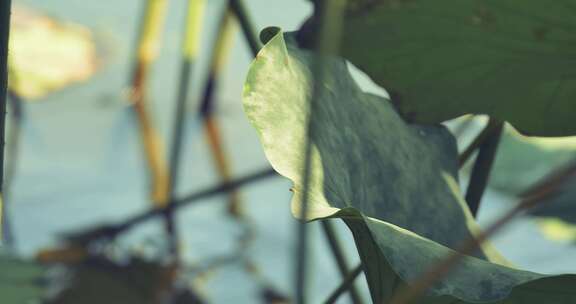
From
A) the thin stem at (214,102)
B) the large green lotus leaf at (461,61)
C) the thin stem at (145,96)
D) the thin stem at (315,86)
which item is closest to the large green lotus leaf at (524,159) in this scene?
the thin stem at (214,102)

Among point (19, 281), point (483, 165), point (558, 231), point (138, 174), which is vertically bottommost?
point (558, 231)

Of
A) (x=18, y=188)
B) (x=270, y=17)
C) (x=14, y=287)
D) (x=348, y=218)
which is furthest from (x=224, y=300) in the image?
(x=270, y=17)

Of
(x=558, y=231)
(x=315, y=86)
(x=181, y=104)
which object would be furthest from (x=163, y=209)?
(x=315, y=86)

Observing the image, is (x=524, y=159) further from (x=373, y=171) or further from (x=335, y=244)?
(x=373, y=171)

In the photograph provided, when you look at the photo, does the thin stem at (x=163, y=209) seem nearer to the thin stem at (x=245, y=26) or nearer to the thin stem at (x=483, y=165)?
the thin stem at (x=245, y=26)

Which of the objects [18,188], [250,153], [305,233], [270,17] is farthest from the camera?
[270,17]

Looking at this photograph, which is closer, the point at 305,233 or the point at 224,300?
the point at 305,233

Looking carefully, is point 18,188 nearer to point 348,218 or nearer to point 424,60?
point 424,60
